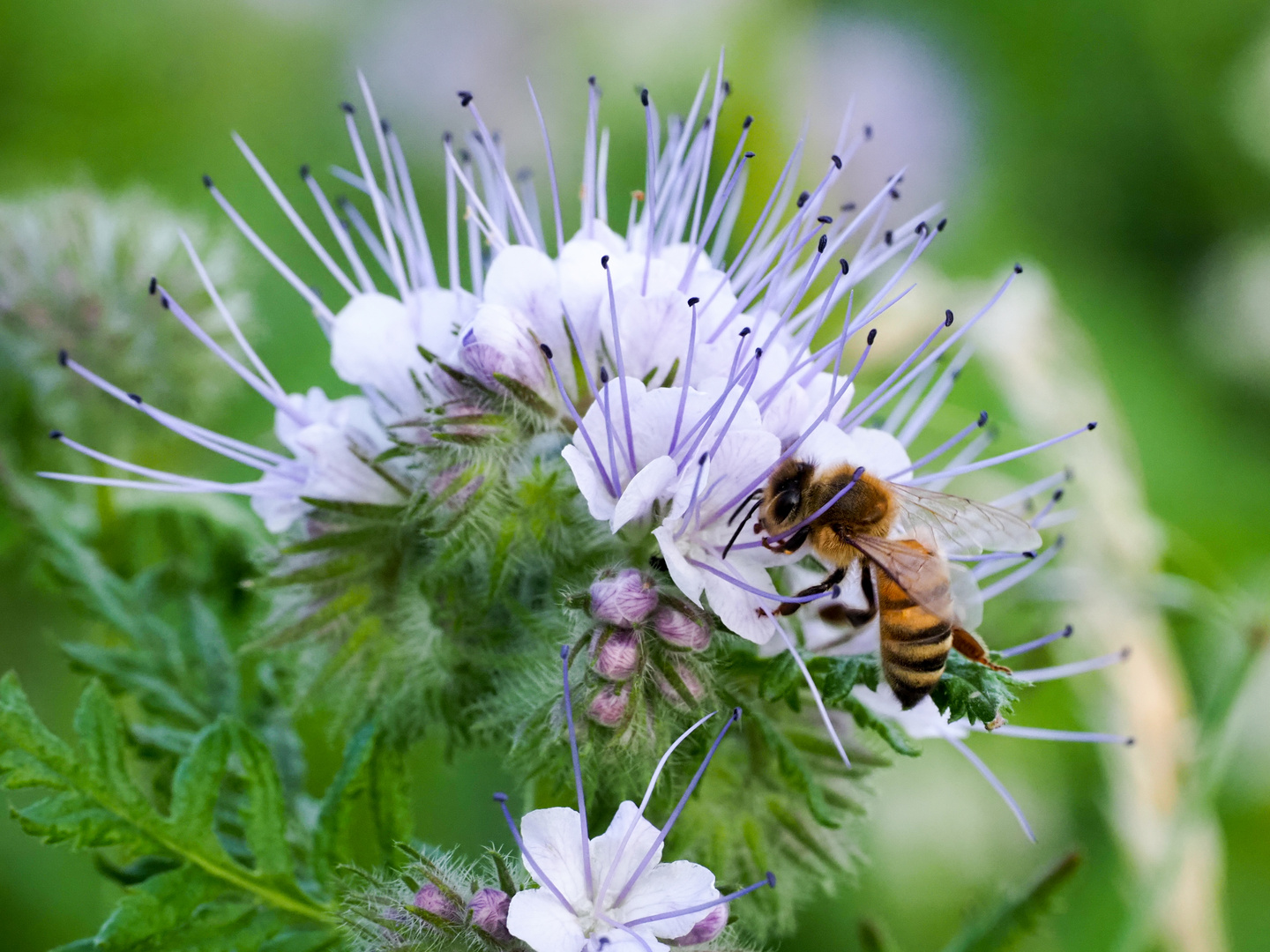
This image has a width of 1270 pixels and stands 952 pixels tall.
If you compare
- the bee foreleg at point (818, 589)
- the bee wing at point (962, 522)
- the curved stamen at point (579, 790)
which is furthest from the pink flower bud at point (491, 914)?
the bee wing at point (962, 522)

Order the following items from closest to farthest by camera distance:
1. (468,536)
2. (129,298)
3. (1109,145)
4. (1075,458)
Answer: (468,536) → (129,298) → (1075,458) → (1109,145)

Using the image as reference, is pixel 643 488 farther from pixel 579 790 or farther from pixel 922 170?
pixel 922 170

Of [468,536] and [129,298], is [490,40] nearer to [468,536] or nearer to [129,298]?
[129,298]

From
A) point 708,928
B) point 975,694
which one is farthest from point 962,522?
point 708,928

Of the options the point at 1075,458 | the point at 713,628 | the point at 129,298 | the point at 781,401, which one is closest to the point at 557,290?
the point at 781,401

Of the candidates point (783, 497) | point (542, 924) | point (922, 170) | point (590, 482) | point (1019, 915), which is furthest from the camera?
point (922, 170)

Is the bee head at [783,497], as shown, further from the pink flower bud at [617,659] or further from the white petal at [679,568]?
the pink flower bud at [617,659]
